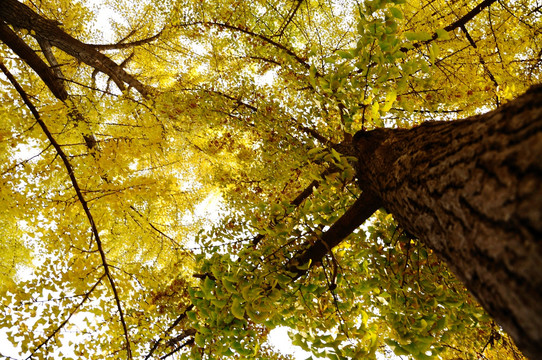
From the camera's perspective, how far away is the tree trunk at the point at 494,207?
1.71ft

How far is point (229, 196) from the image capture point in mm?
4168

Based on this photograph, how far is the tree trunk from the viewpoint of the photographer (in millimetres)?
520

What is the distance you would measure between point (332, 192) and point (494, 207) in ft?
5.31

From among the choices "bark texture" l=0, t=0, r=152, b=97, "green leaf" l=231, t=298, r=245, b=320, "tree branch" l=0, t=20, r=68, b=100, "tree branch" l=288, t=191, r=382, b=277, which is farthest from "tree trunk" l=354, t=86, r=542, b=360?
"bark texture" l=0, t=0, r=152, b=97

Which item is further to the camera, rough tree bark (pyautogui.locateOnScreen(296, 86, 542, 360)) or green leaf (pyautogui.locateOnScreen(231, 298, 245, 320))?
green leaf (pyautogui.locateOnScreen(231, 298, 245, 320))

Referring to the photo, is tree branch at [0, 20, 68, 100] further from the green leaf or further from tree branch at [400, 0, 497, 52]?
tree branch at [400, 0, 497, 52]

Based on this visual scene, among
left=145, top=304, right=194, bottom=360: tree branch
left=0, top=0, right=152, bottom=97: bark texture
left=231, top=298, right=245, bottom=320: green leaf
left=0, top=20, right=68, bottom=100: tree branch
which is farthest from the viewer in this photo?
left=0, top=0, right=152, bottom=97: bark texture

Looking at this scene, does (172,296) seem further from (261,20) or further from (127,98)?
(261,20)

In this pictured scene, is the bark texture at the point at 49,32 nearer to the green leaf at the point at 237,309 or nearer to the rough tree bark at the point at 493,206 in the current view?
the green leaf at the point at 237,309

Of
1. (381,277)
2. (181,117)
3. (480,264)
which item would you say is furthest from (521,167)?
(181,117)

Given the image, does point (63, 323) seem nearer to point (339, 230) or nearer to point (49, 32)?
point (339, 230)

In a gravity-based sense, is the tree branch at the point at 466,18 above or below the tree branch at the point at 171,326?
above

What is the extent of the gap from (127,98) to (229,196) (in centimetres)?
219

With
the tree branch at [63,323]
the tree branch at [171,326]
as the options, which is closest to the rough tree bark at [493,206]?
the tree branch at [171,326]
